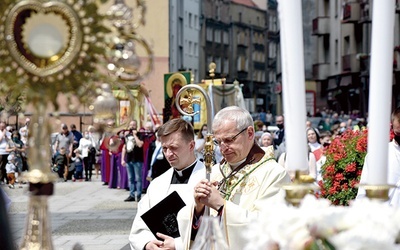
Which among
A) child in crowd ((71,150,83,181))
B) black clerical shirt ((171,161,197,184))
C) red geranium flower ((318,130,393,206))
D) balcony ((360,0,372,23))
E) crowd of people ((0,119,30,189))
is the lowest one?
child in crowd ((71,150,83,181))

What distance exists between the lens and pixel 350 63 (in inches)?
2264

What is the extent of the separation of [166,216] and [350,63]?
51.6 m

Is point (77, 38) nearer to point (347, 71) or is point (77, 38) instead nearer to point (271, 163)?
point (271, 163)

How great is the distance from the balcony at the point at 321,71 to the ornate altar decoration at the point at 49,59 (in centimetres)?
6265

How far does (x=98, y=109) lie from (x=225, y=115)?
3171 millimetres

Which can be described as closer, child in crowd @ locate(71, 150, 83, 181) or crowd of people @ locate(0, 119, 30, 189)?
crowd of people @ locate(0, 119, 30, 189)

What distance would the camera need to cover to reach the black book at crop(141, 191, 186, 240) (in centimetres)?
657

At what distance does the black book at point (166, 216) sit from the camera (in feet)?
21.6

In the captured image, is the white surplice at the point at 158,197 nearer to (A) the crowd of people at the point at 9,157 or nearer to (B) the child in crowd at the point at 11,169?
(A) the crowd of people at the point at 9,157

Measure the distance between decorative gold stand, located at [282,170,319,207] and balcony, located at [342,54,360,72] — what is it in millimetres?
53323

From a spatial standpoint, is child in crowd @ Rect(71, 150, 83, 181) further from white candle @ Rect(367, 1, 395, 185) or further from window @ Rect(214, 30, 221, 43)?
window @ Rect(214, 30, 221, 43)

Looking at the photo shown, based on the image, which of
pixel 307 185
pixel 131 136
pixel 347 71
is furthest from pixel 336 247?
pixel 347 71

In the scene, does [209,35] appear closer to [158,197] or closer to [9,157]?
[9,157]

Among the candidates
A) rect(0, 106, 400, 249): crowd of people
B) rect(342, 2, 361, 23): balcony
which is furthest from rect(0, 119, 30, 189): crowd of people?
rect(342, 2, 361, 23): balcony
